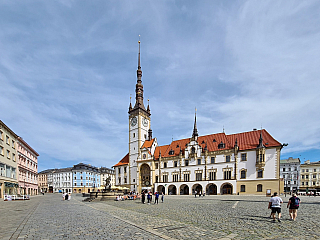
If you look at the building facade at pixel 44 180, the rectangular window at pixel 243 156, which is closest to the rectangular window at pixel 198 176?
the rectangular window at pixel 243 156

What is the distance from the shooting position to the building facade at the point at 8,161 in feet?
124

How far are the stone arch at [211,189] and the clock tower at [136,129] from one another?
2250 centimetres

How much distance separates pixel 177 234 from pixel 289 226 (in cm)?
517

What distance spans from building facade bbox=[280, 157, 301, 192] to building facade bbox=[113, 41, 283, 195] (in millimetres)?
48766

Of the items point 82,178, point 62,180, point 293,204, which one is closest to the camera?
point 293,204

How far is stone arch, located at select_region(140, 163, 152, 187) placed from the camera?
6247 cm

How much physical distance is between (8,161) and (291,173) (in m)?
94.5

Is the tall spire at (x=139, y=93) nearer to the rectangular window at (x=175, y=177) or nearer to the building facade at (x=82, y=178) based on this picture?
the rectangular window at (x=175, y=177)

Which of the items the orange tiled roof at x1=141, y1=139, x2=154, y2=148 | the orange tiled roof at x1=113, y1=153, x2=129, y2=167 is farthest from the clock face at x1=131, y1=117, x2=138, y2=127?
the orange tiled roof at x1=113, y1=153, x2=129, y2=167

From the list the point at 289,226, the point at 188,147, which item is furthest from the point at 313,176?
the point at 289,226

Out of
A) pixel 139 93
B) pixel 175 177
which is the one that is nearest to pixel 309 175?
pixel 175 177

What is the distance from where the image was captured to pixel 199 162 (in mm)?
53875

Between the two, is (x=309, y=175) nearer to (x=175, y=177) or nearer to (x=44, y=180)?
(x=175, y=177)

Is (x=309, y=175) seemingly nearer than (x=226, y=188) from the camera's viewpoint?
No
